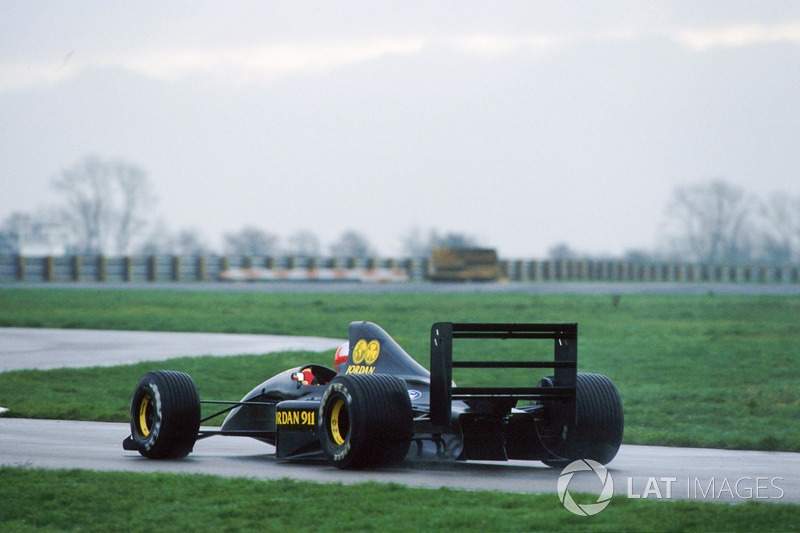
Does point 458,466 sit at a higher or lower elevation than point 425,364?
higher

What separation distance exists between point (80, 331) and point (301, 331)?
182 inches

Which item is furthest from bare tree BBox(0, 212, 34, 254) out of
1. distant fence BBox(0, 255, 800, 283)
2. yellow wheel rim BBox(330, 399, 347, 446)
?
yellow wheel rim BBox(330, 399, 347, 446)

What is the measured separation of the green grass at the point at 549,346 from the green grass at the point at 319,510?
4727 millimetres

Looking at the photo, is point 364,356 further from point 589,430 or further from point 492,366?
point 589,430

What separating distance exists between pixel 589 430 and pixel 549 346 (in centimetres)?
1504

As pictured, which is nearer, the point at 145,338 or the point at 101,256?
the point at 145,338

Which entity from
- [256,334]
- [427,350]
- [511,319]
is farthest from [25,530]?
[511,319]

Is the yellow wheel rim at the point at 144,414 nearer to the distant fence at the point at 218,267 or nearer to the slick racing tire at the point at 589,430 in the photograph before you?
the slick racing tire at the point at 589,430

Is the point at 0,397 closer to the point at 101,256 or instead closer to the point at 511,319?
the point at 511,319

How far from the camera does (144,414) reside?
1023 centimetres

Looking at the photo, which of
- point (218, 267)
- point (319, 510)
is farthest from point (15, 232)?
point (319, 510)

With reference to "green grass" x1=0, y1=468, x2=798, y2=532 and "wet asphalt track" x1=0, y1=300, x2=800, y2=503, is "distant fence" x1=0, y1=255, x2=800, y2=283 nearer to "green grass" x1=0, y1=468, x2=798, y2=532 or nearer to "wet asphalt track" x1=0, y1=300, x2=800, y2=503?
"wet asphalt track" x1=0, y1=300, x2=800, y2=503

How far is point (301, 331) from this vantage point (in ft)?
87.5

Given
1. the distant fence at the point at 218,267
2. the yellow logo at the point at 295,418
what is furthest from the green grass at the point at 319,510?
the distant fence at the point at 218,267
